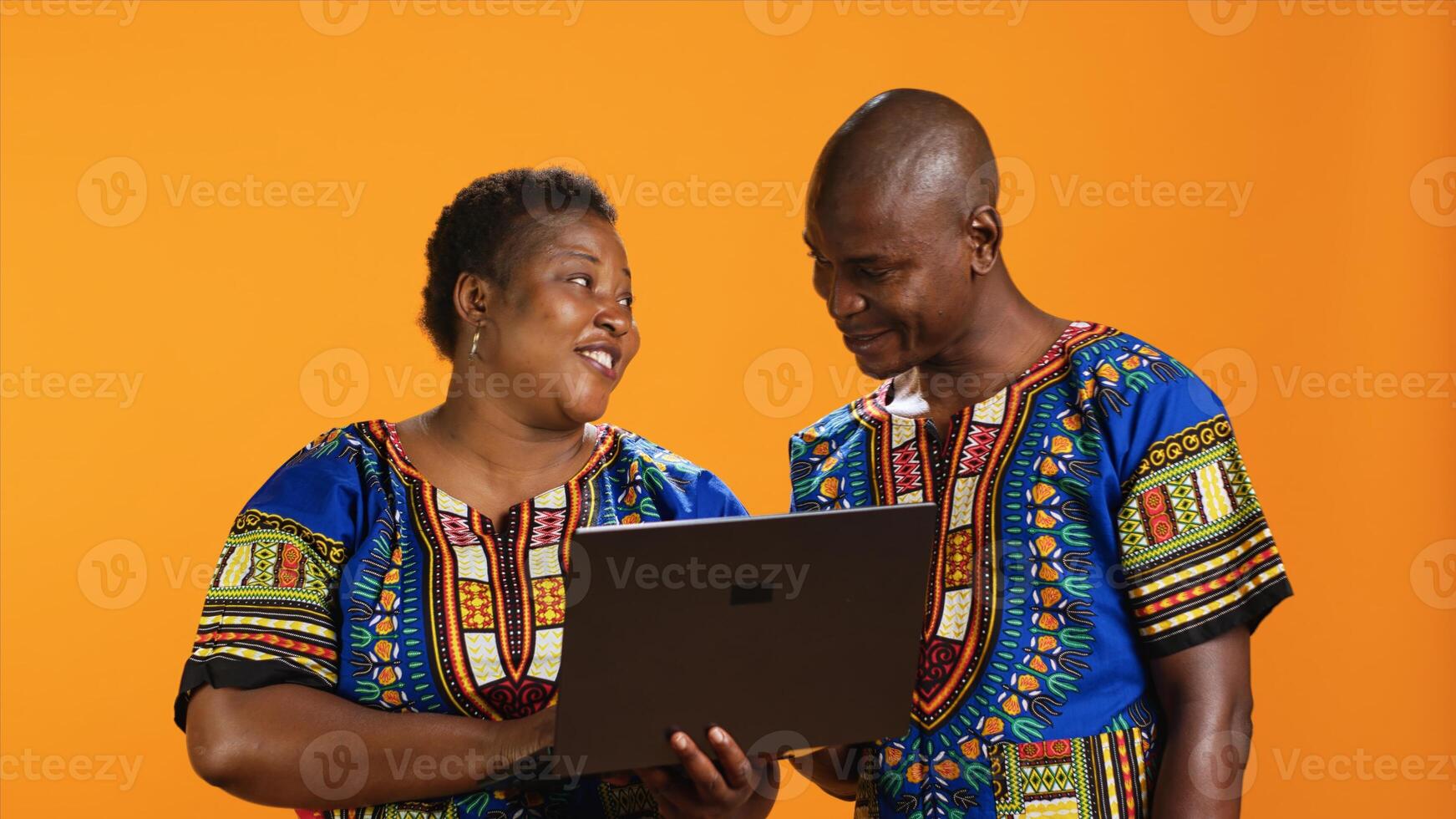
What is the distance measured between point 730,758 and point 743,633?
0.16 meters

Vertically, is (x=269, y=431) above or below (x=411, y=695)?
above

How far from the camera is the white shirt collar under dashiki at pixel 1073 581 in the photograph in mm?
1770

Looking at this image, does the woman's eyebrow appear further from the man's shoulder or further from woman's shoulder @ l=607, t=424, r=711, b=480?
the man's shoulder

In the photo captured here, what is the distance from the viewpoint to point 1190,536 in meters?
1.77

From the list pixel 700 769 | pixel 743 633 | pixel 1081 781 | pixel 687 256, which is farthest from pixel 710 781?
pixel 687 256

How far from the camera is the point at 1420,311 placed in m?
3.69

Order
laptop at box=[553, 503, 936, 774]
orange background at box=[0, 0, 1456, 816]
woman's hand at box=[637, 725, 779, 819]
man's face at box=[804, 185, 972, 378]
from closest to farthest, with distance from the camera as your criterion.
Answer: laptop at box=[553, 503, 936, 774] → woman's hand at box=[637, 725, 779, 819] → man's face at box=[804, 185, 972, 378] → orange background at box=[0, 0, 1456, 816]

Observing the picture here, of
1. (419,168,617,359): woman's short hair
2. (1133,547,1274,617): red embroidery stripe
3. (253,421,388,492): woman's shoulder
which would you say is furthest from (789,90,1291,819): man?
(253,421,388,492): woman's shoulder

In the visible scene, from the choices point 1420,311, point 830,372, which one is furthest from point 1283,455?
point 830,372

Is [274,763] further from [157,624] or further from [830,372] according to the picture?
[830,372]

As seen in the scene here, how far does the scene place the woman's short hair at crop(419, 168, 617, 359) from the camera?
2.16m

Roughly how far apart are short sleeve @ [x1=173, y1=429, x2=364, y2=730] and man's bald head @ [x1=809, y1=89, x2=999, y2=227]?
0.79 m

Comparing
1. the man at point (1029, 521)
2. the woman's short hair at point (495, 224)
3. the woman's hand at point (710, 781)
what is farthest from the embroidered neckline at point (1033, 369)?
the woman's short hair at point (495, 224)

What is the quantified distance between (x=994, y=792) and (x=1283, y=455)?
7.34 feet
